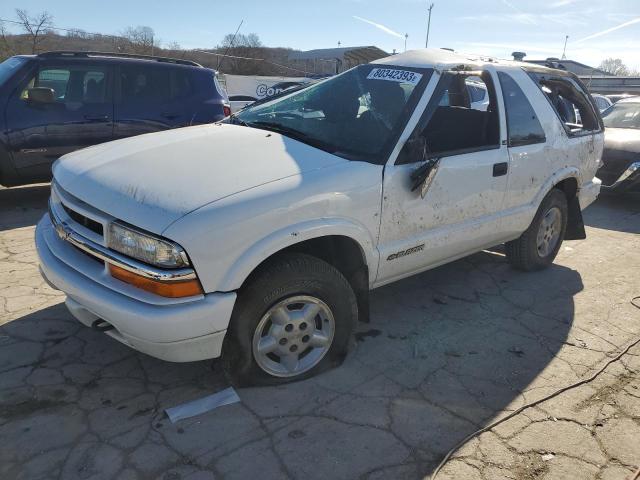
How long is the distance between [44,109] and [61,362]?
4127 mm

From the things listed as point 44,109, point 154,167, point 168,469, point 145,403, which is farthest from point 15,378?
point 44,109

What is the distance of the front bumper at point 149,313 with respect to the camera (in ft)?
7.82

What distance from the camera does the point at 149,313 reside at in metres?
2.37

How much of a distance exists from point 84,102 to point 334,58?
93.6 feet

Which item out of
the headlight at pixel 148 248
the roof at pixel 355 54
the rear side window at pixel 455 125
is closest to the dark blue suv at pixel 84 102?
the rear side window at pixel 455 125

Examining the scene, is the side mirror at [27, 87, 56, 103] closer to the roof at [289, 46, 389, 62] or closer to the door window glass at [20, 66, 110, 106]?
the door window glass at [20, 66, 110, 106]

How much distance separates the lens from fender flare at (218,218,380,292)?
249 cm

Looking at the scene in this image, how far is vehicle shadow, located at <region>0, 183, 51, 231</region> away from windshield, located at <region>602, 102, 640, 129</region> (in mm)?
9084

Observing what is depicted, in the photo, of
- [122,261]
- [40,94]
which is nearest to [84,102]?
[40,94]

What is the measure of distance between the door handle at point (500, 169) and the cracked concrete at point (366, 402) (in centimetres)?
108

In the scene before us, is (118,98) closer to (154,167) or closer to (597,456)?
(154,167)

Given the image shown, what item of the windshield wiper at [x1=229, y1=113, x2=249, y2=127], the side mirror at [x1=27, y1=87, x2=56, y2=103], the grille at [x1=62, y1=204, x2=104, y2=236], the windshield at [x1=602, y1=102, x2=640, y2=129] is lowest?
the windshield at [x1=602, y1=102, x2=640, y2=129]

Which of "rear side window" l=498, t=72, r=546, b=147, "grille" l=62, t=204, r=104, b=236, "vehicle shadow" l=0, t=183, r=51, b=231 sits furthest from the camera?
"vehicle shadow" l=0, t=183, r=51, b=231

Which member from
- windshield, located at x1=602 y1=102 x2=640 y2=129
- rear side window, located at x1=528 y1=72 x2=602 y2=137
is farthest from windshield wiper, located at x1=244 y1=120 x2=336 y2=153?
windshield, located at x1=602 y1=102 x2=640 y2=129
